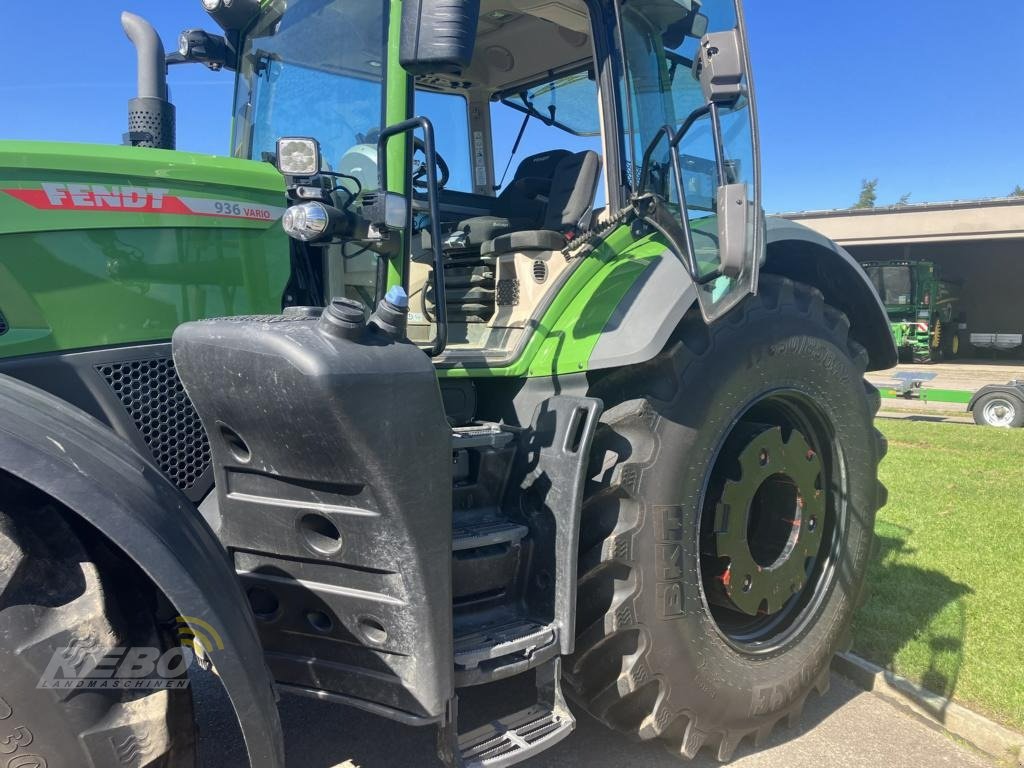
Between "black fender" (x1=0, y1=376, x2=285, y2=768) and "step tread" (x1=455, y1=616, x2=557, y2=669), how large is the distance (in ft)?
1.89

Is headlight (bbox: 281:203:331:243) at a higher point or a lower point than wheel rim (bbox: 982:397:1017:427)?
higher

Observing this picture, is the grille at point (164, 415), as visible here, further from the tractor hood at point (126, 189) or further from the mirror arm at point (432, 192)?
the mirror arm at point (432, 192)

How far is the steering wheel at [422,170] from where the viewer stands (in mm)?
2750

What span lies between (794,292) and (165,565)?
255 centimetres

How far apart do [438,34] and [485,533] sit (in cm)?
145

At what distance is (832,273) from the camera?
139 inches

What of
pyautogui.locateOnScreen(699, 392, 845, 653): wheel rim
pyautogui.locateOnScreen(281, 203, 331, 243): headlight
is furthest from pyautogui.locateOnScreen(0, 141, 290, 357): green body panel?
pyautogui.locateOnScreen(699, 392, 845, 653): wheel rim

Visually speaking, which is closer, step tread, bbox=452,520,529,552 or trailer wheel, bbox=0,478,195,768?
trailer wheel, bbox=0,478,195,768

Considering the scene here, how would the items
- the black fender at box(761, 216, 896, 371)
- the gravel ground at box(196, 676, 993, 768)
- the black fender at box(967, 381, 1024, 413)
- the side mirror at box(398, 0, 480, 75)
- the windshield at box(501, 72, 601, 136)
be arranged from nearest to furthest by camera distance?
1. the side mirror at box(398, 0, 480, 75)
2. the gravel ground at box(196, 676, 993, 768)
3. the black fender at box(761, 216, 896, 371)
4. the windshield at box(501, 72, 601, 136)
5. the black fender at box(967, 381, 1024, 413)

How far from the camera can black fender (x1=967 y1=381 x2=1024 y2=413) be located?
10.4 meters

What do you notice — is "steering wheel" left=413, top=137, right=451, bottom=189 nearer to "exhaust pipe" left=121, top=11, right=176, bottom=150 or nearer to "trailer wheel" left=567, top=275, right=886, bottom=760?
"exhaust pipe" left=121, top=11, right=176, bottom=150

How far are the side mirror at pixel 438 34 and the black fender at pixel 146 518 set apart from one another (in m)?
1.25

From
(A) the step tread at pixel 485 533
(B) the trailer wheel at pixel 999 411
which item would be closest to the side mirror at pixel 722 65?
(A) the step tread at pixel 485 533

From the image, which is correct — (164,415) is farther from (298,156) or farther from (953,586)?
(953,586)
